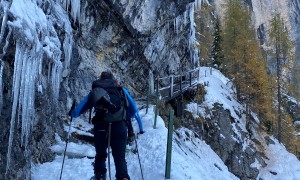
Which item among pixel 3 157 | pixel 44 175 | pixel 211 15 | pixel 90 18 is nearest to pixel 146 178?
pixel 44 175

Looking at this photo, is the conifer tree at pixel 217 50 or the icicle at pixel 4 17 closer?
the icicle at pixel 4 17

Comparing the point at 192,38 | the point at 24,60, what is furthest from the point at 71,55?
the point at 192,38

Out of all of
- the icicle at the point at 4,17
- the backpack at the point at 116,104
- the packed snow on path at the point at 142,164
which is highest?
the icicle at the point at 4,17

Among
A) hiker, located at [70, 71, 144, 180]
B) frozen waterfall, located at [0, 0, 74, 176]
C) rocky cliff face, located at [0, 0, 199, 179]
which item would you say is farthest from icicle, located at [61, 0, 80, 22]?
hiker, located at [70, 71, 144, 180]

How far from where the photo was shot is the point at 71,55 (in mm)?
12820

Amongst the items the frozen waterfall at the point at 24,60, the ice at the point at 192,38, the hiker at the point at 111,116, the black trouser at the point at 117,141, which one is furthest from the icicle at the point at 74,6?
the ice at the point at 192,38

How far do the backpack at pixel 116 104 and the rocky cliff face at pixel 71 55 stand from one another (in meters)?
1.48

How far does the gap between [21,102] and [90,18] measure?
37.6ft

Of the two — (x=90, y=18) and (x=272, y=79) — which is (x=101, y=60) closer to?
(x=90, y=18)

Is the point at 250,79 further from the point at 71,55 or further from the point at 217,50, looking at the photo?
the point at 71,55

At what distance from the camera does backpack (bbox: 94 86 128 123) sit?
5.24 metres

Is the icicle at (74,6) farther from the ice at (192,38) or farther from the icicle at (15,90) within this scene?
the ice at (192,38)

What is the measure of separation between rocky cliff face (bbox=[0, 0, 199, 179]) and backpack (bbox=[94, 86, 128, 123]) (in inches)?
58.2

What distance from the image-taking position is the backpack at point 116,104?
5242mm
